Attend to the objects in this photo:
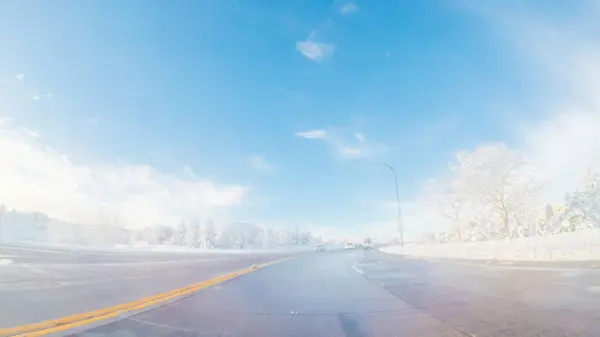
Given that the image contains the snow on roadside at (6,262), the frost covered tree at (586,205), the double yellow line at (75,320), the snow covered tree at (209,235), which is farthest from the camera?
the snow covered tree at (209,235)

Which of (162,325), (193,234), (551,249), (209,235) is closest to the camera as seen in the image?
(162,325)

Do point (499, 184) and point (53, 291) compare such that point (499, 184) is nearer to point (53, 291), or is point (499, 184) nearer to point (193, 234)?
point (53, 291)

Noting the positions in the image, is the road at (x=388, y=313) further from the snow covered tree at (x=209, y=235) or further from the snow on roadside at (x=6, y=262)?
the snow covered tree at (x=209, y=235)

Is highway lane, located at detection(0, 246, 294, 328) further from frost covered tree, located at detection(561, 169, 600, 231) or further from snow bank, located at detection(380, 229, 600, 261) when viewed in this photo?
frost covered tree, located at detection(561, 169, 600, 231)

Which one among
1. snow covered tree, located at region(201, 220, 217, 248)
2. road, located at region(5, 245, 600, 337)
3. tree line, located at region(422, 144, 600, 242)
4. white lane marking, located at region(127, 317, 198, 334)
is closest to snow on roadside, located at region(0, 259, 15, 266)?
road, located at region(5, 245, 600, 337)

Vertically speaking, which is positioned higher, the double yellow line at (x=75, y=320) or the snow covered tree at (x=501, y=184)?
the snow covered tree at (x=501, y=184)

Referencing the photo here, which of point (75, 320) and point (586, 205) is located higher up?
point (586, 205)

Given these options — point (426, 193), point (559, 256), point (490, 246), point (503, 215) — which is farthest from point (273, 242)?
point (559, 256)

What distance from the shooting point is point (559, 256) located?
19.0m

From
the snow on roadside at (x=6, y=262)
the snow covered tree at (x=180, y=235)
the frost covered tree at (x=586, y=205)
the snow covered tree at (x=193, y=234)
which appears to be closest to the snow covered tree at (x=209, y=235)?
the snow covered tree at (x=193, y=234)

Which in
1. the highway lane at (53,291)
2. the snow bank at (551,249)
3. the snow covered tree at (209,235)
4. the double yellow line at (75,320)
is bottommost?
the double yellow line at (75,320)

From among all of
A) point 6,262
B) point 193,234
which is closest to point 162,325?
point 6,262

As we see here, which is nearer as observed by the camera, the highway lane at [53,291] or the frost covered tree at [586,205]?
the highway lane at [53,291]

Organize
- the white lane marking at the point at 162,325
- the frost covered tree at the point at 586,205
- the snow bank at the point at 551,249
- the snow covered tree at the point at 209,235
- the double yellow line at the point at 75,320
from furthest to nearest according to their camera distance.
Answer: the snow covered tree at the point at 209,235 → the frost covered tree at the point at 586,205 → the snow bank at the point at 551,249 → the white lane marking at the point at 162,325 → the double yellow line at the point at 75,320
